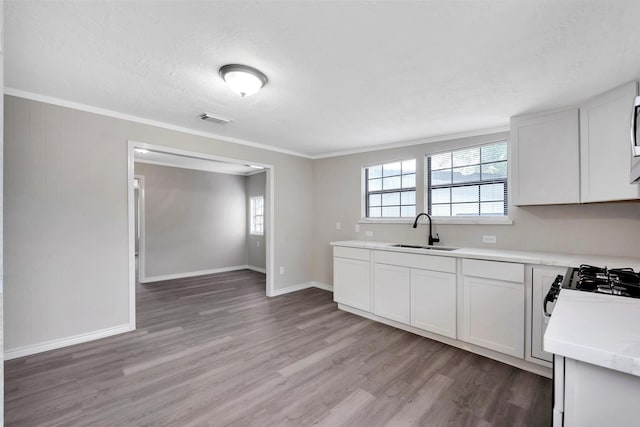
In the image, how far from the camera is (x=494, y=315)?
2572 mm

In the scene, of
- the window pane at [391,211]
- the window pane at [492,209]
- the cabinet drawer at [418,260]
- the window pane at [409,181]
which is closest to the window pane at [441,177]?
the window pane at [409,181]

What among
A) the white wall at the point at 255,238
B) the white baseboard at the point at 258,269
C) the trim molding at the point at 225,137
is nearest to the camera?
the trim molding at the point at 225,137

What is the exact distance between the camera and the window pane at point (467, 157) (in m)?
3.47

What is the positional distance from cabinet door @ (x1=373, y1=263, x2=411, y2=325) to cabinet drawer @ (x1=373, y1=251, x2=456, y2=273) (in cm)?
7

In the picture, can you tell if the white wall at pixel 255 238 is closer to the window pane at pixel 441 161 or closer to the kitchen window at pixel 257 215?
the kitchen window at pixel 257 215

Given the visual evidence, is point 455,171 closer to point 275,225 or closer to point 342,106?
point 342,106

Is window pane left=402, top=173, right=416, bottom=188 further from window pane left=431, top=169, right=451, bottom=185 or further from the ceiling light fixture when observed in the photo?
the ceiling light fixture

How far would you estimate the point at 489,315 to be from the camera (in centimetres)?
260

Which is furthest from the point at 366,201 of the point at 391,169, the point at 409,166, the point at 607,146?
the point at 607,146

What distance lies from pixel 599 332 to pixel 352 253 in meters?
2.98

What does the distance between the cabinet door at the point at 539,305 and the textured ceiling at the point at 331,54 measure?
5.12 ft

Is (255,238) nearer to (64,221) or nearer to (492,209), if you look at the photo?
(64,221)

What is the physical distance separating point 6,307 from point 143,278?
10.3 ft

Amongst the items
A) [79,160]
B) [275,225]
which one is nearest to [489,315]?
[275,225]
